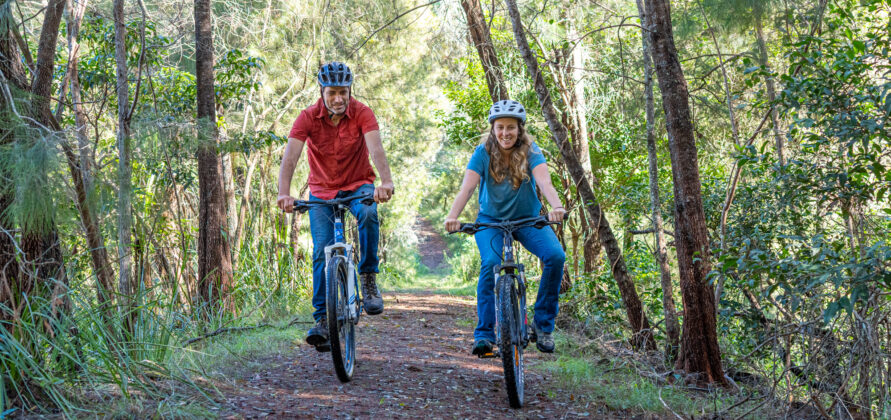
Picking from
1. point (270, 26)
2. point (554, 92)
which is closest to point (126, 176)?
point (554, 92)

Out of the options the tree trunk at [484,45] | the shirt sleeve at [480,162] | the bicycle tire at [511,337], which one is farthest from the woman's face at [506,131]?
the tree trunk at [484,45]

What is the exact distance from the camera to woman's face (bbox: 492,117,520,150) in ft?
15.3

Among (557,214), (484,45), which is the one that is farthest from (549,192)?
(484,45)

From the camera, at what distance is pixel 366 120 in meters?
4.79

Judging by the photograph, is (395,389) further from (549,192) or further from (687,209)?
(687,209)

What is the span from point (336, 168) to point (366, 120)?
40 cm

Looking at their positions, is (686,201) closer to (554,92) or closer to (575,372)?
(575,372)

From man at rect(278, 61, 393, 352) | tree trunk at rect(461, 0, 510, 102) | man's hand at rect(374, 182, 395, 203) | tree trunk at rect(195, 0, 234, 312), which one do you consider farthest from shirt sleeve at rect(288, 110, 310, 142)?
tree trunk at rect(461, 0, 510, 102)

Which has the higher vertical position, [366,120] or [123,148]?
[366,120]

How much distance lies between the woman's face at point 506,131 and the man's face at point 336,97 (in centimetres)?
105

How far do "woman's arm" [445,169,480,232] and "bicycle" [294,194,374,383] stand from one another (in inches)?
21.9

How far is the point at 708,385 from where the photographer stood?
5.26 m

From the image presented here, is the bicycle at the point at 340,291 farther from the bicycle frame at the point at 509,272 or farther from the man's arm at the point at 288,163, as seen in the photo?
the bicycle frame at the point at 509,272

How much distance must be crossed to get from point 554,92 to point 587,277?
4.40 meters
